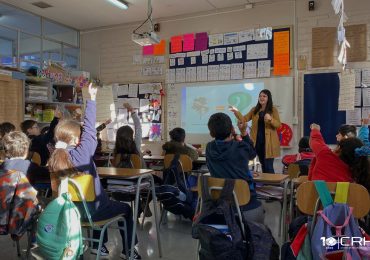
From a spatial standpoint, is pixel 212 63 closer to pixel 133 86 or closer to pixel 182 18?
pixel 182 18

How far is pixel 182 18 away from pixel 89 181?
473cm

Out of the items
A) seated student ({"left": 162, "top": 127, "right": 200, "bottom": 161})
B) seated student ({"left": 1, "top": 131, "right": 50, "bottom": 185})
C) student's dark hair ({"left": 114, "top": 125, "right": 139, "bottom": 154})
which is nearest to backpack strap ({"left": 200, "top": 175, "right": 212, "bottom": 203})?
seated student ({"left": 1, "top": 131, "right": 50, "bottom": 185})

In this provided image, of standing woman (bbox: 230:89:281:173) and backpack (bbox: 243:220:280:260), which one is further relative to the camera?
standing woman (bbox: 230:89:281:173)

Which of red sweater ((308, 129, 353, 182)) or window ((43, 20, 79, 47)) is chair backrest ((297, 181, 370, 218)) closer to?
red sweater ((308, 129, 353, 182))

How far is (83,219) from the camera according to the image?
233cm

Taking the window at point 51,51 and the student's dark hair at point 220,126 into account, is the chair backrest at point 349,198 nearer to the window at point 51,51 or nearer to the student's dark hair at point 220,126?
the student's dark hair at point 220,126

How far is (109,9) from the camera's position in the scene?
6145 mm

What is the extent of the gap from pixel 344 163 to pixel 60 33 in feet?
20.6

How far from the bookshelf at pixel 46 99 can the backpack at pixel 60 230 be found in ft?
12.0

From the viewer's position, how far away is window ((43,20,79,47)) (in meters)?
6.75

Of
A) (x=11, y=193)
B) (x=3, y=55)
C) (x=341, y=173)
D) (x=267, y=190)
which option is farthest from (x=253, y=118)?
(x=3, y=55)

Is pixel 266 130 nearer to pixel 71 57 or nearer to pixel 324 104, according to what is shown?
pixel 324 104

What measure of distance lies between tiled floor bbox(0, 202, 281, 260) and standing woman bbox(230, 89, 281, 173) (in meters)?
0.70

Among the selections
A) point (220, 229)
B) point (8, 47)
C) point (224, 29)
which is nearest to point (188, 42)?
point (224, 29)
